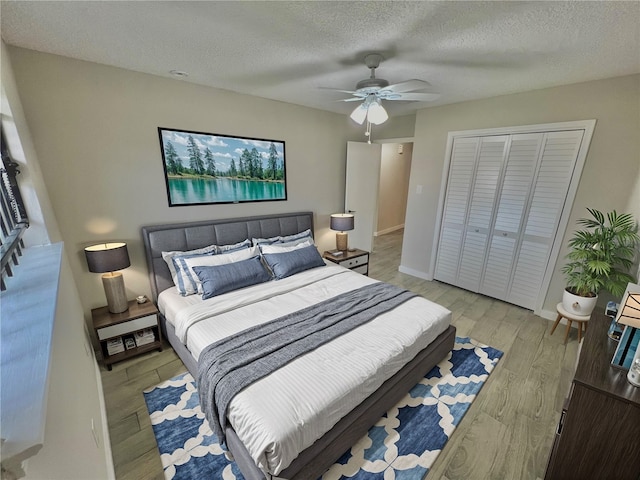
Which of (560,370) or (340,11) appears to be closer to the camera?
(340,11)

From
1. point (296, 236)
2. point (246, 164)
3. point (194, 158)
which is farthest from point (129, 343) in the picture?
point (246, 164)

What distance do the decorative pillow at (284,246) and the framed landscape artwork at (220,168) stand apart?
2.06 feet

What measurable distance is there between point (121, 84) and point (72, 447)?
259 cm

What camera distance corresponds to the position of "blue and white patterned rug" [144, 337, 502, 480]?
4.97ft

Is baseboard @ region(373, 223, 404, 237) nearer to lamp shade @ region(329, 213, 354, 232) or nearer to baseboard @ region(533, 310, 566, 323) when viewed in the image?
lamp shade @ region(329, 213, 354, 232)

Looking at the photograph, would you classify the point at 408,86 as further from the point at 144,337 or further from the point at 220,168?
the point at 144,337

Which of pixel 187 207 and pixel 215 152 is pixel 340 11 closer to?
pixel 215 152

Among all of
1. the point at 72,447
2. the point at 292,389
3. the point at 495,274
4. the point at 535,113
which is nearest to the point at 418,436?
the point at 292,389

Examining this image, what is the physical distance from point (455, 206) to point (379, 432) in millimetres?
2901

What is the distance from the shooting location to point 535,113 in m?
2.81

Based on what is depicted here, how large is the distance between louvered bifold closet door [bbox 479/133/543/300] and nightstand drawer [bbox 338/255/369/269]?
1577 mm

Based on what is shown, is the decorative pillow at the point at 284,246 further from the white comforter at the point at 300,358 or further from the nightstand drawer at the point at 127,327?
the nightstand drawer at the point at 127,327

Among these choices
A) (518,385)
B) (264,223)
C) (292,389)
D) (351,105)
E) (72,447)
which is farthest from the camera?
(351,105)

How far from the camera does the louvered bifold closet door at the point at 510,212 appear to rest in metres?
2.91
